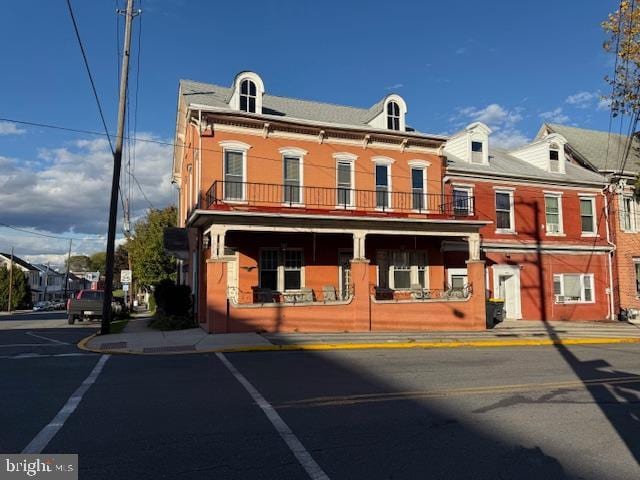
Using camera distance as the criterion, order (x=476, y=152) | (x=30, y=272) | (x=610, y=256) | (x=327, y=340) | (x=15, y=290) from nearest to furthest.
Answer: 1. (x=327, y=340)
2. (x=476, y=152)
3. (x=610, y=256)
4. (x=15, y=290)
5. (x=30, y=272)

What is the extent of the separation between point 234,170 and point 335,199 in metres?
4.09

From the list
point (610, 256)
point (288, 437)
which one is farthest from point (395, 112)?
point (288, 437)

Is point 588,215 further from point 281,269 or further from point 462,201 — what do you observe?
point 281,269

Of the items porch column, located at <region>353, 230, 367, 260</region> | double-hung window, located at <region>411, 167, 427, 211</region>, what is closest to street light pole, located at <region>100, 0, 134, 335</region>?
porch column, located at <region>353, 230, 367, 260</region>

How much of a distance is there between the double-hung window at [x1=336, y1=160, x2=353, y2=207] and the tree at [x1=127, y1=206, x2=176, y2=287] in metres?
25.3

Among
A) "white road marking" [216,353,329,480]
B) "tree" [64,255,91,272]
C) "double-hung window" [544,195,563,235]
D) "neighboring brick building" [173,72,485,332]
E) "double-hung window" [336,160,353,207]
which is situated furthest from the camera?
"tree" [64,255,91,272]

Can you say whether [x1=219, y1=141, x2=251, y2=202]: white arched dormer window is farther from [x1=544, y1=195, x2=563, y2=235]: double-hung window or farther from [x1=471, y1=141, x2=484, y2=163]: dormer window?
[x1=544, y1=195, x2=563, y2=235]: double-hung window

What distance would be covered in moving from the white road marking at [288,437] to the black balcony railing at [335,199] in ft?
32.0

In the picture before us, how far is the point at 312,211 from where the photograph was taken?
18594mm

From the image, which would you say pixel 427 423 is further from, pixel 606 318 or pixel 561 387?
pixel 606 318

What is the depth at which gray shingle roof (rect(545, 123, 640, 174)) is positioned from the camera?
87.8ft

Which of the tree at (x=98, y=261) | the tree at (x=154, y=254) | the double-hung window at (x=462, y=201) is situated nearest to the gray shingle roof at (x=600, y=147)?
the double-hung window at (x=462, y=201)

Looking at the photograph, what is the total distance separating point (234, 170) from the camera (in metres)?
19.3

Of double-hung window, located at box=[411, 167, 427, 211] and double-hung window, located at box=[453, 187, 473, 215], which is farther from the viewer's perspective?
double-hung window, located at box=[453, 187, 473, 215]
